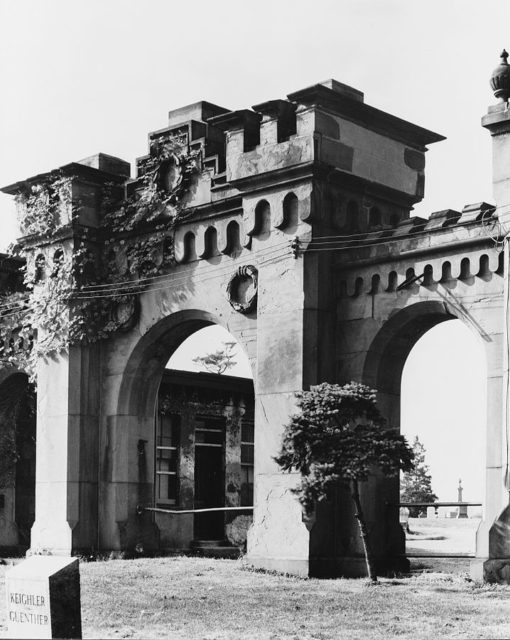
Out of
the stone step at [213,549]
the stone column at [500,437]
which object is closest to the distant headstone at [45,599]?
the stone column at [500,437]

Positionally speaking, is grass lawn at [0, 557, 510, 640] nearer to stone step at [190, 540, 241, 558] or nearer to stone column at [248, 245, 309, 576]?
stone column at [248, 245, 309, 576]

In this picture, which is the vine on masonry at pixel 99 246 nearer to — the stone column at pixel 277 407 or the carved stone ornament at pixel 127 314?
the carved stone ornament at pixel 127 314

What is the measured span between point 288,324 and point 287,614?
6245 mm

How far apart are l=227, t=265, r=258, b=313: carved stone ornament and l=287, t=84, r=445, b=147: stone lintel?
312 centimetres

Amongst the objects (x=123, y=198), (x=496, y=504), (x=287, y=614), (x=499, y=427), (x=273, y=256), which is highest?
(x=123, y=198)

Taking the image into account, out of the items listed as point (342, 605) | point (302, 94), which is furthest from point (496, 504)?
point (302, 94)

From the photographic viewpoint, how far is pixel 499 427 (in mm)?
18562

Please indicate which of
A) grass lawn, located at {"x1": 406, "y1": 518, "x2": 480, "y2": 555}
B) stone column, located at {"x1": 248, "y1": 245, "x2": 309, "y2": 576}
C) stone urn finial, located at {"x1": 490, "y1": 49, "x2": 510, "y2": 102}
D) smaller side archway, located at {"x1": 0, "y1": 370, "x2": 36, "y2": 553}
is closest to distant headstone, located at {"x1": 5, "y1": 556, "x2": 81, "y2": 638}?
stone column, located at {"x1": 248, "y1": 245, "x2": 309, "y2": 576}

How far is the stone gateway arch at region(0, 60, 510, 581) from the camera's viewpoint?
20078 mm

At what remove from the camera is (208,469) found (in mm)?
31453

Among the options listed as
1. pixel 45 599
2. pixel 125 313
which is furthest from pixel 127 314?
pixel 45 599

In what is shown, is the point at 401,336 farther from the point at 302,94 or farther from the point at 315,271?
the point at 302,94

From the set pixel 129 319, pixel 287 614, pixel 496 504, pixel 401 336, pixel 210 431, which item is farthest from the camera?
pixel 210 431

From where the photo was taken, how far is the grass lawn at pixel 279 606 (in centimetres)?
1482
